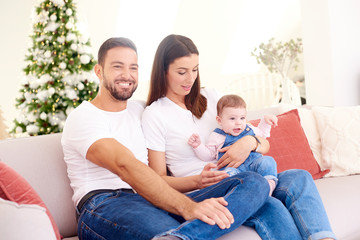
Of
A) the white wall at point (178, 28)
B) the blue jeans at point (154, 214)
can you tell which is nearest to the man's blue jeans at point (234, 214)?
the blue jeans at point (154, 214)

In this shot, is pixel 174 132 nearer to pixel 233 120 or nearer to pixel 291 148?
pixel 233 120

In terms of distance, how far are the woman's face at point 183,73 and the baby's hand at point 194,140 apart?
0.24 m

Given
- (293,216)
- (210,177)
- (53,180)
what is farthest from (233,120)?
(53,180)

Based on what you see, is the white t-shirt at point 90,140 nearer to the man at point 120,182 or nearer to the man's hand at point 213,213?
the man at point 120,182

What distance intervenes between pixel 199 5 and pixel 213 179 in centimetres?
557

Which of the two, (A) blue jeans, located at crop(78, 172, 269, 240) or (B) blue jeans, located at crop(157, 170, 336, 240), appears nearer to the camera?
(A) blue jeans, located at crop(78, 172, 269, 240)

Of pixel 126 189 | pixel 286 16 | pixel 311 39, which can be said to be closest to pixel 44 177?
pixel 126 189

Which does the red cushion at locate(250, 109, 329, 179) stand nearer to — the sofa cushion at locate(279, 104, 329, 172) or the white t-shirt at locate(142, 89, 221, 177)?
the sofa cushion at locate(279, 104, 329, 172)

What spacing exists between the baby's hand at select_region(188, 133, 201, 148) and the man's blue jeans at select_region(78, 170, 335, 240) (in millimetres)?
299

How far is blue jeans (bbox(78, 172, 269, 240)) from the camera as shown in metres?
1.38

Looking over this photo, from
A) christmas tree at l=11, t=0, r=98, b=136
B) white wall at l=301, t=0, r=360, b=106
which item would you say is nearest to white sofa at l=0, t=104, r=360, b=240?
christmas tree at l=11, t=0, r=98, b=136

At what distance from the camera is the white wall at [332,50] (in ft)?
14.7

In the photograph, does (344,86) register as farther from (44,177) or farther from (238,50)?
(44,177)

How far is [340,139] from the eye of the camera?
246cm
